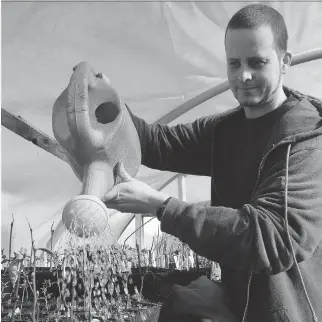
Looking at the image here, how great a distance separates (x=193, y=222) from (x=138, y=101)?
703cm

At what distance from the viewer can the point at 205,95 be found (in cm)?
802

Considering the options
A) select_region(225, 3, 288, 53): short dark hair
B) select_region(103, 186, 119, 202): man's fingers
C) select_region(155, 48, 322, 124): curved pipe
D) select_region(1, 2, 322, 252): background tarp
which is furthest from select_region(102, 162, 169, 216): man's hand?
select_region(155, 48, 322, 124): curved pipe

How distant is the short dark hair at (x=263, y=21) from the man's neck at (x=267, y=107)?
0.10 m

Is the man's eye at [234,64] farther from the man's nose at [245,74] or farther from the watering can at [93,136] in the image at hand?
the watering can at [93,136]

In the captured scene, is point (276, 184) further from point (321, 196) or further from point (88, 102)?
point (88, 102)

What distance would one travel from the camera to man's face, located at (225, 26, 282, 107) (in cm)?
110

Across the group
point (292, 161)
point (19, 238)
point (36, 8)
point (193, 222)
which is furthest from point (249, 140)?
point (36, 8)

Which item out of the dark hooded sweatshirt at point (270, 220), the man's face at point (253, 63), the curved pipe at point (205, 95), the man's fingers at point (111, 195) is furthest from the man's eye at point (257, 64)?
the curved pipe at point (205, 95)

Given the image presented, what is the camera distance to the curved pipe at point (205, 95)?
24.8 feet

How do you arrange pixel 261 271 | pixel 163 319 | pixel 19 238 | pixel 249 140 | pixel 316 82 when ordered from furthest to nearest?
pixel 316 82
pixel 19 238
pixel 249 140
pixel 163 319
pixel 261 271

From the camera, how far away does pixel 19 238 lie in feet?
21.0

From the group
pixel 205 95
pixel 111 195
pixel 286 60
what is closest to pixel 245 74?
pixel 286 60

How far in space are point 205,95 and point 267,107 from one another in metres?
6.87

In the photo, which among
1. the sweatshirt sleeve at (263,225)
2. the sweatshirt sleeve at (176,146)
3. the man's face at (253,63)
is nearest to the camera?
the sweatshirt sleeve at (263,225)
